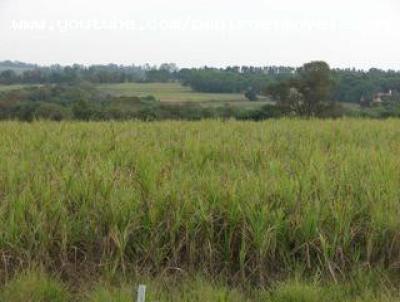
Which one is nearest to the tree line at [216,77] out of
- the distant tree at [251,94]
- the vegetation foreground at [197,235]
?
the distant tree at [251,94]

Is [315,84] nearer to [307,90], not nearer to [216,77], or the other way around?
[307,90]

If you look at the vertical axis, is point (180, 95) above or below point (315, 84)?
below

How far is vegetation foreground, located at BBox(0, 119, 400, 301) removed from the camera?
257 cm

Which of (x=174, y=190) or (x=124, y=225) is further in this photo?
(x=174, y=190)

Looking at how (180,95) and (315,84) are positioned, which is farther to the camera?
(180,95)

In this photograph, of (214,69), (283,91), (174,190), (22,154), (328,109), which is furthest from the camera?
(214,69)

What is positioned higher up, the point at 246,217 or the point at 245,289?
the point at 246,217

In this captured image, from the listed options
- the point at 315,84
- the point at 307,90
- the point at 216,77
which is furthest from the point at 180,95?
the point at 315,84

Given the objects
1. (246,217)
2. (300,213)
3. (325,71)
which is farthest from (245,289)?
(325,71)

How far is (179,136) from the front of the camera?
20.5ft

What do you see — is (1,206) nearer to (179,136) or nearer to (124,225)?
(124,225)

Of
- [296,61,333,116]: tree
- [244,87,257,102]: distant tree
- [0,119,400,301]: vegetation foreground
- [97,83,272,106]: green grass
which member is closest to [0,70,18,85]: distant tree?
[97,83,272,106]: green grass

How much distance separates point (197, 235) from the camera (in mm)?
2896

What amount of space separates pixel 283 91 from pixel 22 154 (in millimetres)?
19119
